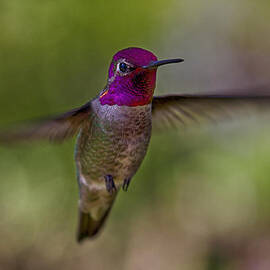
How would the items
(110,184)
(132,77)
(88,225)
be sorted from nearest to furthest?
(132,77) → (110,184) → (88,225)

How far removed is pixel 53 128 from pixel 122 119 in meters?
0.46

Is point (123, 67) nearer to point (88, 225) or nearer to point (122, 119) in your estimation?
point (122, 119)

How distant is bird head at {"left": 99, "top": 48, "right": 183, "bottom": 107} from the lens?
122 cm

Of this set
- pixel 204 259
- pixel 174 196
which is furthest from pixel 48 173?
pixel 204 259

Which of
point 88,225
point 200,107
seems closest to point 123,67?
point 200,107

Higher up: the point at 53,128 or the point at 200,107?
the point at 200,107

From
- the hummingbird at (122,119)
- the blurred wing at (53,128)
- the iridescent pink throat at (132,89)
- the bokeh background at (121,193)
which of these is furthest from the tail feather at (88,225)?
the bokeh background at (121,193)

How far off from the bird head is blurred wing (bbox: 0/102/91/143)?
0.60 ft

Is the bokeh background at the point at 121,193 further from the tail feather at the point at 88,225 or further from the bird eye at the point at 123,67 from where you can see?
the bird eye at the point at 123,67

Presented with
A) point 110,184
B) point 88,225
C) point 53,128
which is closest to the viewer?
point 110,184

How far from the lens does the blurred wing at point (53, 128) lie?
1.56m

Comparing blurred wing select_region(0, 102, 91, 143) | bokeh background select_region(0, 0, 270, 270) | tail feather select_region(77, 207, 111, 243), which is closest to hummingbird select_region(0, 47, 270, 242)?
blurred wing select_region(0, 102, 91, 143)

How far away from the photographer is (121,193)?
416 cm

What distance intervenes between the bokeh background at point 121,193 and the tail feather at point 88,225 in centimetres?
172
